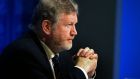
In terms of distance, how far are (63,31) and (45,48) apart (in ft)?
0.40

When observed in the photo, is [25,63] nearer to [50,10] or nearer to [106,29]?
[50,10]

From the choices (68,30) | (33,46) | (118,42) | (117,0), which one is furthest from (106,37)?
(33,46)

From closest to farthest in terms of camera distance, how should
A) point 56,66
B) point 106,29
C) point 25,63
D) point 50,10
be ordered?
point 25,63
point 50,10
point 56,66
point 106,29

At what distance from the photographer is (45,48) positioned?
5.17 feet

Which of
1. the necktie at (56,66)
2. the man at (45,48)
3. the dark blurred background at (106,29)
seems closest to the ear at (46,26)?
the man at (45,48)

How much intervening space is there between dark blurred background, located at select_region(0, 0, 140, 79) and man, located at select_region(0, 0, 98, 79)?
78 cm

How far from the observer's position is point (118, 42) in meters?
2.49

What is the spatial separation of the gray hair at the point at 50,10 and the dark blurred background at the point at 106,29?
92 centimetres

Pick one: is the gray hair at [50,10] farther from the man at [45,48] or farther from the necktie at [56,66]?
the necktie at [56,66]

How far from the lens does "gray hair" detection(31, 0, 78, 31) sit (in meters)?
1.56

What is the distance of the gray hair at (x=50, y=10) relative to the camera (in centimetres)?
156

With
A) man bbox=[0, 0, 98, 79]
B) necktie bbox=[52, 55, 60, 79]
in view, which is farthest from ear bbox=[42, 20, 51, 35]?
necktie bbox=[52, 55, 60, 79]

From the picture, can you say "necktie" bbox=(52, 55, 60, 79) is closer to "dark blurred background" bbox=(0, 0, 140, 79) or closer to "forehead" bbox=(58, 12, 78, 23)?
"forehead" bbox=(58, 12, 78, 23)

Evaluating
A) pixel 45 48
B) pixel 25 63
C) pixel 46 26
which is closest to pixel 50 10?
pixel 46 26
